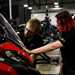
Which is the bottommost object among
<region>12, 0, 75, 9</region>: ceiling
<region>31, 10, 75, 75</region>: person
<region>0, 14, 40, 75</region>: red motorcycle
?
<region>12, 0, 75, 9</region>: ceiling

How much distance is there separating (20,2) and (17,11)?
3.03 feet

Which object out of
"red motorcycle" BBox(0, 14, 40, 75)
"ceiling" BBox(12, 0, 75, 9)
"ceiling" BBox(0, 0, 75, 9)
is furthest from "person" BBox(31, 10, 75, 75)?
"ceiling" BBox(12, 0, 75, 9)

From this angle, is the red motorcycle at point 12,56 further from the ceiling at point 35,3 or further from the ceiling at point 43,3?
the ceiling at point 43,3

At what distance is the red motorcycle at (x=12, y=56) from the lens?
337 cm

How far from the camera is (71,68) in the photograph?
11.7 ft

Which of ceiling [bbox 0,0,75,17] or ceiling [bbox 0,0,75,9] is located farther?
ceiling [bbox 0,0,75,9]

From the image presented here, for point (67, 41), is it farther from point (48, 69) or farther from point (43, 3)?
point (43, 3)

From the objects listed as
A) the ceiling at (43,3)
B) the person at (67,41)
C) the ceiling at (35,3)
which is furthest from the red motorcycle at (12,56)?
the ceiling at (43,3)

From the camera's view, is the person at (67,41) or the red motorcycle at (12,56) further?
the person at (67,41)

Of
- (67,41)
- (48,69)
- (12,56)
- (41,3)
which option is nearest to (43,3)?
(41,3)

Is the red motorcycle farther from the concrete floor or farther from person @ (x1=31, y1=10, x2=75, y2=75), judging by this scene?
the concrete floor

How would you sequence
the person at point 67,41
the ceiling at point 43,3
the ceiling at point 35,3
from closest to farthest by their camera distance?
1. the person at point 67,41
2. the ceiling at point 35,3
3. the ceiling at point 43,3

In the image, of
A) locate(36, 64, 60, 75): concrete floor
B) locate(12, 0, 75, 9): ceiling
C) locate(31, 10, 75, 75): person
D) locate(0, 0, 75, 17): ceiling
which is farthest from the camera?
locate(12, 0, 75, 9): ceiling

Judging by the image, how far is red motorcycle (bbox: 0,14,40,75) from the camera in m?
3.37
